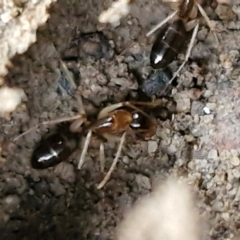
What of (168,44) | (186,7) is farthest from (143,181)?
(186,7)

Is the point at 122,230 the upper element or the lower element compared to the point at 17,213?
lower

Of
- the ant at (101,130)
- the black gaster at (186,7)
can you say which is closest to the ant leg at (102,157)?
the ant at (101,130)

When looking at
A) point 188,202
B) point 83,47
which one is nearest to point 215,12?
point 83,47

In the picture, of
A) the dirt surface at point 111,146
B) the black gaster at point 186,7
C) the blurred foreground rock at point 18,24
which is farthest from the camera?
the black gaster at point 186,7

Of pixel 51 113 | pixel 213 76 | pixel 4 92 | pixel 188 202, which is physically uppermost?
pixel 4 92

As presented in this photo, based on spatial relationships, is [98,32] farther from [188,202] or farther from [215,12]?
[188,202]

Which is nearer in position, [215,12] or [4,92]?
[4,92]

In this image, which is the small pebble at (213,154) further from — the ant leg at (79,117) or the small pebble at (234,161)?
the ant leg at (79,117)
